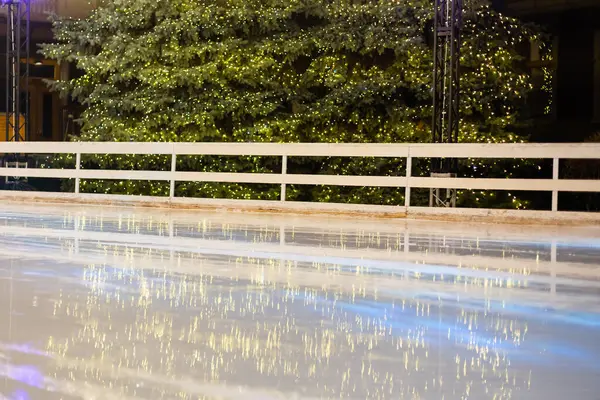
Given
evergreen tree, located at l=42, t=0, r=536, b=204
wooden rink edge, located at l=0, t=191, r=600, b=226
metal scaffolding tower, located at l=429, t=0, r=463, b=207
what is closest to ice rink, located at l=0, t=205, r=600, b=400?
wooden rink edge, located at l=0, t=191, r=600, b=226

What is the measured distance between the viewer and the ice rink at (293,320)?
3.43 meters

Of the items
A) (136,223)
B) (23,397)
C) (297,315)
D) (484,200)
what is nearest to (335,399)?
(23,397)

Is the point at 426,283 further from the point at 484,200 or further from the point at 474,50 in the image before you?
the point at 474,50

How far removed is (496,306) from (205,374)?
2.54 m

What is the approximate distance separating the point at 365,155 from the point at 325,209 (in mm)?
1599

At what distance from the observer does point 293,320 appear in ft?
15.8

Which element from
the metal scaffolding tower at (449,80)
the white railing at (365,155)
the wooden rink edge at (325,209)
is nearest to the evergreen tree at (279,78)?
the white railing at (365,155)

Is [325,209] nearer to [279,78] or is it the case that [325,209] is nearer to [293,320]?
[279,78]

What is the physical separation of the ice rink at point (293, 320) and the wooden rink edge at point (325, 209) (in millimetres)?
5070

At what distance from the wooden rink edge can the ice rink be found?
16.6 feet

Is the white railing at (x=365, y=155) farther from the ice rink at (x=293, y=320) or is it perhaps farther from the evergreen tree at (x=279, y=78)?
the ice rink at (x=293, y=320)

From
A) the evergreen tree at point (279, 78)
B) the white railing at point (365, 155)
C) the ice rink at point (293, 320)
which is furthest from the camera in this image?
the evergreen tree at point (279, 78)

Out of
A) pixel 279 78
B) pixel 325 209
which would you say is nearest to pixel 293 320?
pixel 325 209

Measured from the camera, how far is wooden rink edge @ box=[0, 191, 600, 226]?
48.3 ft
